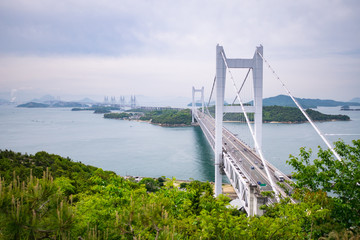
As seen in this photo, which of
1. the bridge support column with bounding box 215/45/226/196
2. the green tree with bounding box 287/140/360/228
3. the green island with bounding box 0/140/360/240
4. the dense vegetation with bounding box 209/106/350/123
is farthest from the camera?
the dense vegetation with bounding box 209/106/350/123

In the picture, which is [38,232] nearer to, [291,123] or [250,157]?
[250,157]

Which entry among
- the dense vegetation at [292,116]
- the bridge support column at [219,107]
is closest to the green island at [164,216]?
the bridge support column at [219,107]

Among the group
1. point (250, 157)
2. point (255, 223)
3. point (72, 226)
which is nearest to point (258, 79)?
point (250, 157)

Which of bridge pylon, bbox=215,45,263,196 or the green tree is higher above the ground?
bridge pylon, bbox=215,45,263,196

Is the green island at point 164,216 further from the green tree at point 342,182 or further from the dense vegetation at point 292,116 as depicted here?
the dense vegetation at point 292,116

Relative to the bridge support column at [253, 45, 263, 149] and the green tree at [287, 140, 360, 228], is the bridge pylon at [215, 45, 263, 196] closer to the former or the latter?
the bridge support column at [253, 45, 263, 149]

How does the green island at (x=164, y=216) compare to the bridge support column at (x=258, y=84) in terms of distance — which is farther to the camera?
the bridge support column at (x=258, y=84)

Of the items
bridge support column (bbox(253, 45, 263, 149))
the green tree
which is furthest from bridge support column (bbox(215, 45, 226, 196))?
the green tree

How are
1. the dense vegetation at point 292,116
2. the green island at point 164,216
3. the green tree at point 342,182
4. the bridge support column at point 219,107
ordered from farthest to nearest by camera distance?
the dense vegetation at point 292,116, the bridge support column at point 219,107, the green tree at point 342,182, the green island at point 164,216
